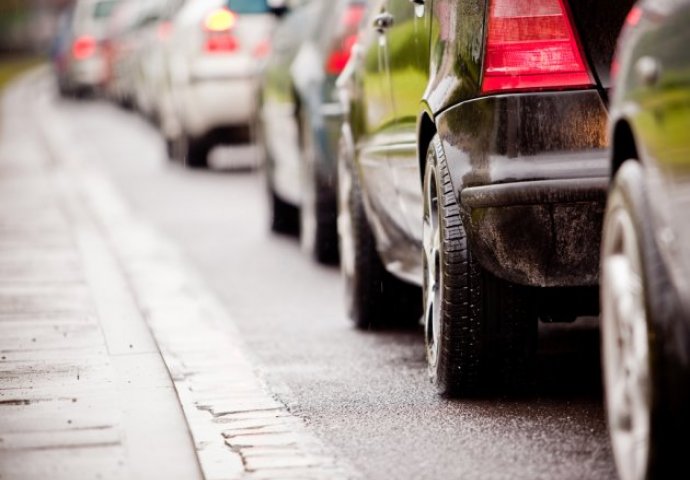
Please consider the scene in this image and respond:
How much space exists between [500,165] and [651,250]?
1.40 metres

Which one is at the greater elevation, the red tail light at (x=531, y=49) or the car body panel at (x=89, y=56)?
the red tail light at (x=531, y=49)

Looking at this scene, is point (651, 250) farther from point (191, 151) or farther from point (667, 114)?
point (191, 151)

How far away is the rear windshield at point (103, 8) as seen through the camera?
37250 millimetres

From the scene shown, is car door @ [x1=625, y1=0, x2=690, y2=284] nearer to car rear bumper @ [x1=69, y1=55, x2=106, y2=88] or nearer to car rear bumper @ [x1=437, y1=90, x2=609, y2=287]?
car rear bumper @ [x1=437, y1=90, x2=609, y2=287]

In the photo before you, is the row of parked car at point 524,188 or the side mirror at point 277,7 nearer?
the row of parked car at point 524,188

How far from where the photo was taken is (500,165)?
5.48 meters

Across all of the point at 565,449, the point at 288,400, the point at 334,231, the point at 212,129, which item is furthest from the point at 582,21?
the point at 212,129

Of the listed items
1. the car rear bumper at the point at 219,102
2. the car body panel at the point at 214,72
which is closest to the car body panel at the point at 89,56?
the car body panel at the point at 214,72

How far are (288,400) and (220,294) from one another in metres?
3.08

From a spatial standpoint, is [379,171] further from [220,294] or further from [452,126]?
[220,294]

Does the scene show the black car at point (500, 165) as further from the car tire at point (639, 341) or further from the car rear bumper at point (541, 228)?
the car tire at point (639, 341)

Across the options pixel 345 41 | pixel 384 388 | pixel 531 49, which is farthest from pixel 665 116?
pixel 345 41

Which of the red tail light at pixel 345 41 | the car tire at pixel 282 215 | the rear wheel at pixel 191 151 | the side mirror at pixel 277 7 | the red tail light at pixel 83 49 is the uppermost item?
the red tail light at pixel 345 41

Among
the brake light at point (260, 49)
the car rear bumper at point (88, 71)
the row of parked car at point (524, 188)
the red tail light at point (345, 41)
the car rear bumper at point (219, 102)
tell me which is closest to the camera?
the row of parked car at point (524, 188)
